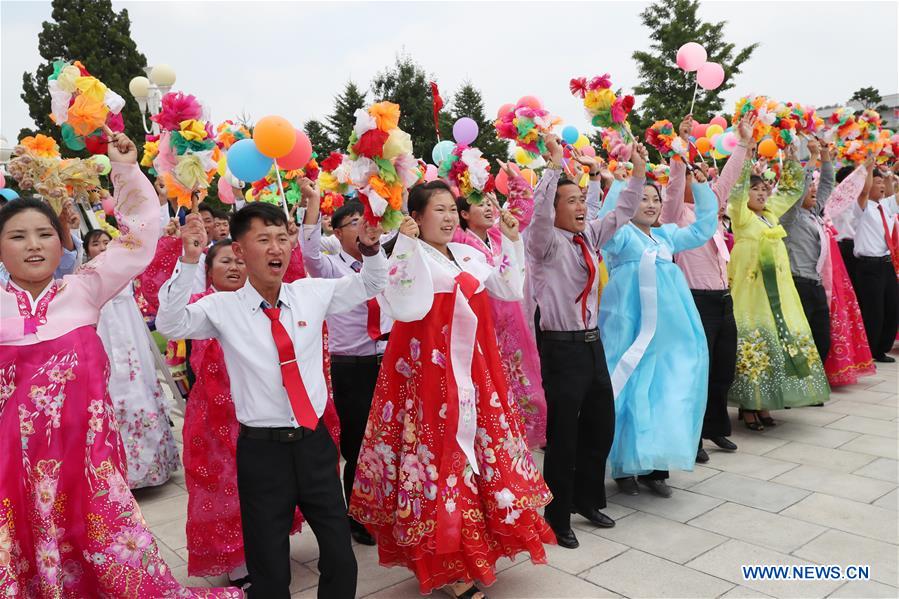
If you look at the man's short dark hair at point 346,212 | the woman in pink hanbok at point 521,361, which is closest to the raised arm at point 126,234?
→ the man's short dark hair at point 346,212

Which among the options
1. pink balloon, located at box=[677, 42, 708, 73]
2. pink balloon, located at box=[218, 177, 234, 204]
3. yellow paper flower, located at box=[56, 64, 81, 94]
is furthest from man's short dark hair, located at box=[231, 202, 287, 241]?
pink balloon, located at box=[677, 42, 708, 73]

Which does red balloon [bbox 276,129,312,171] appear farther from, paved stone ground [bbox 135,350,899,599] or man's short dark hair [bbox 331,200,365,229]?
paved stone ground [bbox 135,350,899,599]

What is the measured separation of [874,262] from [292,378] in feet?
23.4

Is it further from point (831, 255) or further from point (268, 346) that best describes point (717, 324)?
point (268, 346)

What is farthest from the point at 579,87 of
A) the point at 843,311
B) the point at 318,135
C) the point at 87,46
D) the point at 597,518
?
the point at 318,135

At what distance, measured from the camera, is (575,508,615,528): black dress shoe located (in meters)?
4.02

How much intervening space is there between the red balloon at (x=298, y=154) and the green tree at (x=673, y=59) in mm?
17384

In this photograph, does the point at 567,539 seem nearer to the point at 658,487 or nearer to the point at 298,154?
the point at 658,487

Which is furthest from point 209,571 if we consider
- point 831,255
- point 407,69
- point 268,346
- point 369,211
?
point 407,69

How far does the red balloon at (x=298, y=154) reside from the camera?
311 cm

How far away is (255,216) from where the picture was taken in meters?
2.86

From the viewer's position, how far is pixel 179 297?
2654mm

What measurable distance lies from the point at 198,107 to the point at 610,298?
2.64m

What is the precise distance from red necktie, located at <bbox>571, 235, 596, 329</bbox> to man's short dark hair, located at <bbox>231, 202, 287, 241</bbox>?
1.66 m
